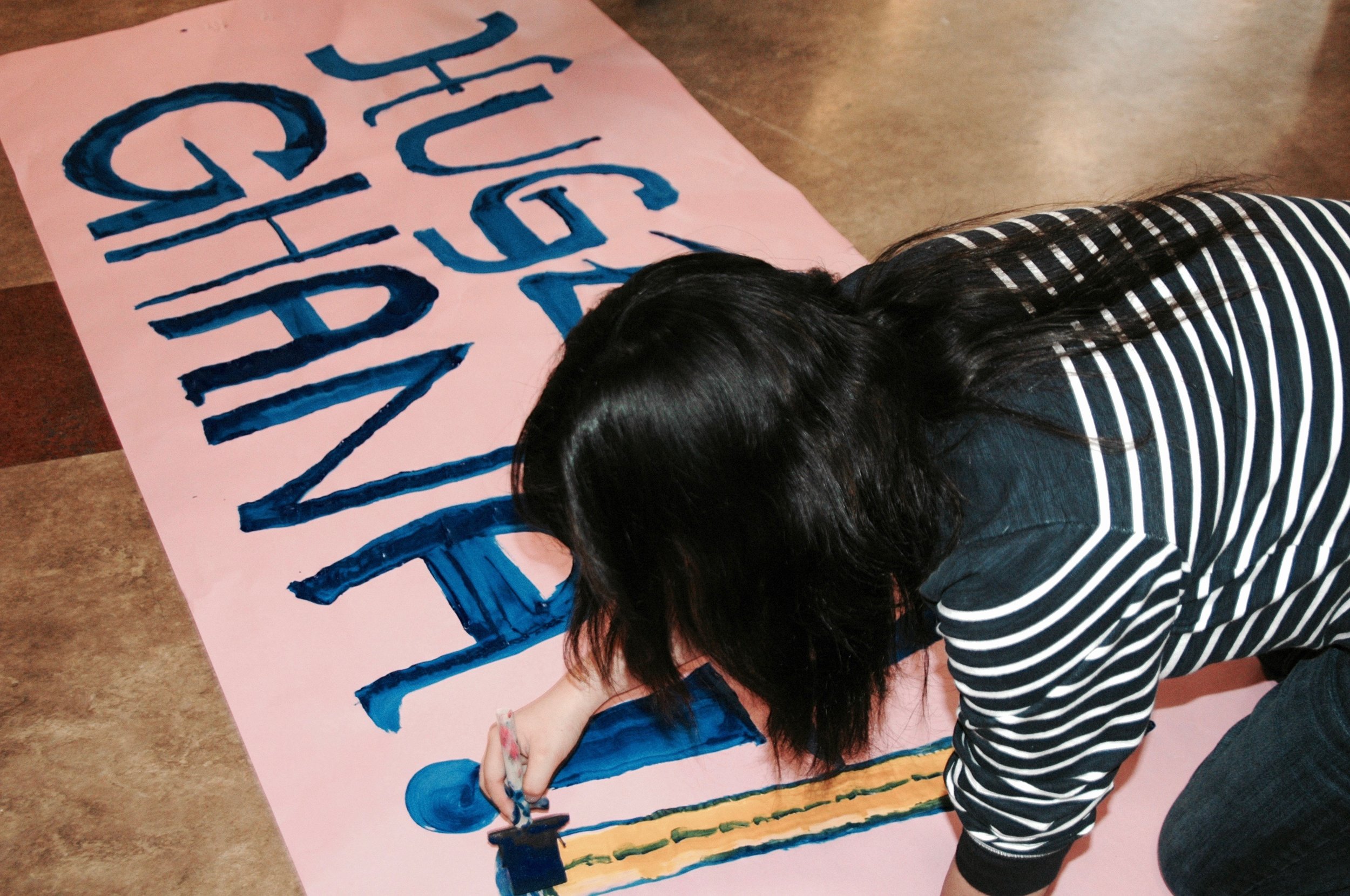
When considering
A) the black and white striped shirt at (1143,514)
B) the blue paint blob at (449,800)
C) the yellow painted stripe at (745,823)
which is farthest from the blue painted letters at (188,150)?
the black and white striped shirt at (1143,514)

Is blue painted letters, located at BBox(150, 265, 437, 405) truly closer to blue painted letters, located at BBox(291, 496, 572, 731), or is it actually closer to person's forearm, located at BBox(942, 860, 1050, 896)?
blue painted letters, located at BBox(291, 496, 572, 731)

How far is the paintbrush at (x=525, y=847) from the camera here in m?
0.97

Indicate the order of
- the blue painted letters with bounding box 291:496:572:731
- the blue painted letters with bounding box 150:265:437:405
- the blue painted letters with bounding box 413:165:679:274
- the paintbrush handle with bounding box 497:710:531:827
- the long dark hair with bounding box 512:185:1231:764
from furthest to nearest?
1. the blue painted letters with bounding box 413:165:679:274
2. the blue painted letters with bounding box 150:265:437:405
3. the blue painted letters with bounding box 291:496:572:731
4. the paintbrush handle with bounding box 497:710:531:827
5. the long dark hair with bounding box 512:185:1231:764

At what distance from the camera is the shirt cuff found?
2.47ft

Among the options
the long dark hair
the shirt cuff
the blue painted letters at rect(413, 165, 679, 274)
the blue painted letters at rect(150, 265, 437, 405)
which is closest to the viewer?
the long dark hair

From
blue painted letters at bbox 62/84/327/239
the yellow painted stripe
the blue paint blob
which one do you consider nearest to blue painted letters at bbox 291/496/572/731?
the blue paint blob

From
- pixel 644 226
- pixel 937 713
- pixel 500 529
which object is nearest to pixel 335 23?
pixel 644 226

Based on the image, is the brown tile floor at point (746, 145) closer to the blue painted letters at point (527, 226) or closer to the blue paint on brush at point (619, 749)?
the blue paint on brush at point (619, 749)

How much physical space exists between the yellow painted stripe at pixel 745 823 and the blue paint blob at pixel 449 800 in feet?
0.27

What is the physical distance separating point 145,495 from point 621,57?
1.18m

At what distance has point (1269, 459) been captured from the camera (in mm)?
649

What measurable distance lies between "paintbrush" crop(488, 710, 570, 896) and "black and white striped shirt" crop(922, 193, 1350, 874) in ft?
1.37

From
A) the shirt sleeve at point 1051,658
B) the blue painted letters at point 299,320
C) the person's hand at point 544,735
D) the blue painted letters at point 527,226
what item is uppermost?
the shirt sleeve at point 1051,658

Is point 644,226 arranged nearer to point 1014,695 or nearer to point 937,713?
point 937,713
